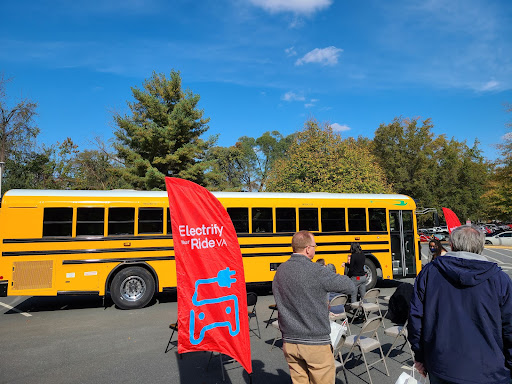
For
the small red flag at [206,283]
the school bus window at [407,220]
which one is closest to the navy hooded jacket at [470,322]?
the small red flag at [206,283]

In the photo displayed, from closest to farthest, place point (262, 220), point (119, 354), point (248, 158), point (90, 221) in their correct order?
point (119, 354) < point (90, 221) < point (262, 220) < point (248, 158)

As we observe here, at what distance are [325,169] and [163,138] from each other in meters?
11.0

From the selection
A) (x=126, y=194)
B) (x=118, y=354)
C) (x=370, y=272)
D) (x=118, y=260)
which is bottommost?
(x=118, y=354)

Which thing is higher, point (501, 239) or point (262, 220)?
point (262, 220)

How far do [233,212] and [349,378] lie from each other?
575 cm

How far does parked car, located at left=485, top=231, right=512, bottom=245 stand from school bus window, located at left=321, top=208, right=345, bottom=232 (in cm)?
2375

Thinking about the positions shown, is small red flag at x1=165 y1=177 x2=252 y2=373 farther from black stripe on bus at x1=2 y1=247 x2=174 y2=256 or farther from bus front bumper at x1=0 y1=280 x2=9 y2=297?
bus front bumper at x1=0 y1=280 x2=9 y2=297

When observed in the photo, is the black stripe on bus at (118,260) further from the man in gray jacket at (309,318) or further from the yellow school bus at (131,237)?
the man in gray jacket at (309,318)

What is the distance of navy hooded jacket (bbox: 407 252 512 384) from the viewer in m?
2.26

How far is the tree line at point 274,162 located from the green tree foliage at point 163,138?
0.23 feet

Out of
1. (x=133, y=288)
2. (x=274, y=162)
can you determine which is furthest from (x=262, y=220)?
(x=274, y=162)

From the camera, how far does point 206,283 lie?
3795mm

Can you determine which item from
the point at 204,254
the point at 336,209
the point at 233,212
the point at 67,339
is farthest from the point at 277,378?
the point at 336,209

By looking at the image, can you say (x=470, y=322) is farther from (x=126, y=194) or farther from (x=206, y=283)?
(x=126, y=194)
